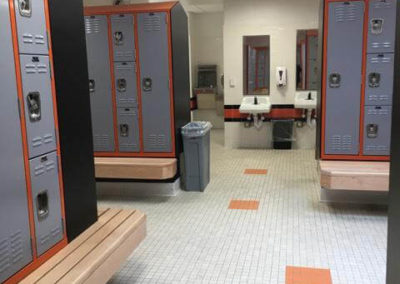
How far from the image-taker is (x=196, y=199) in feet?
17.0

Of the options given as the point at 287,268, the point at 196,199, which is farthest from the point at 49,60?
the point at 196,199

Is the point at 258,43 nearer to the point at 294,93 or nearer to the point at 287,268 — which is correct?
the point at 294,93

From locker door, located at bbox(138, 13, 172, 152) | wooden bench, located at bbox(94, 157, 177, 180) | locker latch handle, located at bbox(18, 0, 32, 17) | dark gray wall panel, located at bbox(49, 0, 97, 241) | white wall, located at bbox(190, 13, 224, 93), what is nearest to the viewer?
locker latch handle, located at bbox(18, 0, 32, 17)

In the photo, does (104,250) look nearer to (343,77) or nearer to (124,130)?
(124,130)

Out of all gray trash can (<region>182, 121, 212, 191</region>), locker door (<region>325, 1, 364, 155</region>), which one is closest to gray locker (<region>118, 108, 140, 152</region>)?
gray trash can (<region>182, 121, 212, 191</region>)

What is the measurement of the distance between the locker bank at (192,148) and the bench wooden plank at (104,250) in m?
0.01

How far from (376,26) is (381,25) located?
5cm

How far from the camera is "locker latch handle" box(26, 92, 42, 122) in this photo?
2.34 metres

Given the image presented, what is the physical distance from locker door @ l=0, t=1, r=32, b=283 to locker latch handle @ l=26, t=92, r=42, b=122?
0.41 ft

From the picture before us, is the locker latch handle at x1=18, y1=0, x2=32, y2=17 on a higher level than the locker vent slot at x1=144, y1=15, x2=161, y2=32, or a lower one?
lower

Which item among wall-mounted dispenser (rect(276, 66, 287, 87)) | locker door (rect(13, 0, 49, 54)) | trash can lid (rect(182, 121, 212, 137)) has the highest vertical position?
locker door (rect(13, 0, 49, 54))

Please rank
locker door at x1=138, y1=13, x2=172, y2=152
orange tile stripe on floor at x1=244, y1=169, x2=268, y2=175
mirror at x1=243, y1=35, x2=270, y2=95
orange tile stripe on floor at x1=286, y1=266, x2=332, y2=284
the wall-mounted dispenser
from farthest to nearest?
mirror at x1=243, y1=35, x2=270, y2=95 → the wall-mounted dispenser → orange tile stripe on floor at x1=244, y1=169, x2=268, y2=175 → locker door at x1=138, y1=13, x2=172, y2=152 → orange tile stripe on floor at x1=286, y1=266, x2=332, y2=284

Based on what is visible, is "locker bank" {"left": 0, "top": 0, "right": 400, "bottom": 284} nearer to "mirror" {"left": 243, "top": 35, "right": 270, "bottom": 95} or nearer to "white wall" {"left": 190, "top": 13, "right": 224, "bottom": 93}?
"mirror" {"left": 243, "top": 35, "right": 270, "bottom": 95}

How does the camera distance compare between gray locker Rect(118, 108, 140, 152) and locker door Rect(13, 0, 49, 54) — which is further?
gray locker Rect(118, 108, 140, 152)
